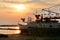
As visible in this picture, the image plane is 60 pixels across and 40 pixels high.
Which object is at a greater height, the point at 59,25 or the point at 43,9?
the point at 43,9

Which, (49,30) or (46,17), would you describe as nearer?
(49,30)

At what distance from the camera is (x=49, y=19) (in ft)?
230

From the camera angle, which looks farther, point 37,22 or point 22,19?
point 22,19

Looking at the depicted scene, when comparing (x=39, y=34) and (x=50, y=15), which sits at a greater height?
(x=50, y=15)

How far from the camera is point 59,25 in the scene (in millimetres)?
66500

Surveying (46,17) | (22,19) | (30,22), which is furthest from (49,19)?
(22,19)

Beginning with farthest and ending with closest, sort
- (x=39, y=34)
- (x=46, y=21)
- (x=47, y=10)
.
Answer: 1. (x=47, y=10)
2. (x=46, y=21)
3. (x=39, y=34)

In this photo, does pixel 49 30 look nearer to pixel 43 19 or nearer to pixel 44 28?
pixel 44 28

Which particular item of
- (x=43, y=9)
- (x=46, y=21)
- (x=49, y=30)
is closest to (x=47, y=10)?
(x=43, y=9)

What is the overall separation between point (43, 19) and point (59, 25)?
6120 millimetres

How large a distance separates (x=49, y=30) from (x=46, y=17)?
628 centimetres

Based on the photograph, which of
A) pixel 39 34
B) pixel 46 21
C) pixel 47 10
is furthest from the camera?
pixel 47 10

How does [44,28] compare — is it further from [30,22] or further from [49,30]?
[30,22]

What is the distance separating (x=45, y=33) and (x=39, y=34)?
6.74ft
